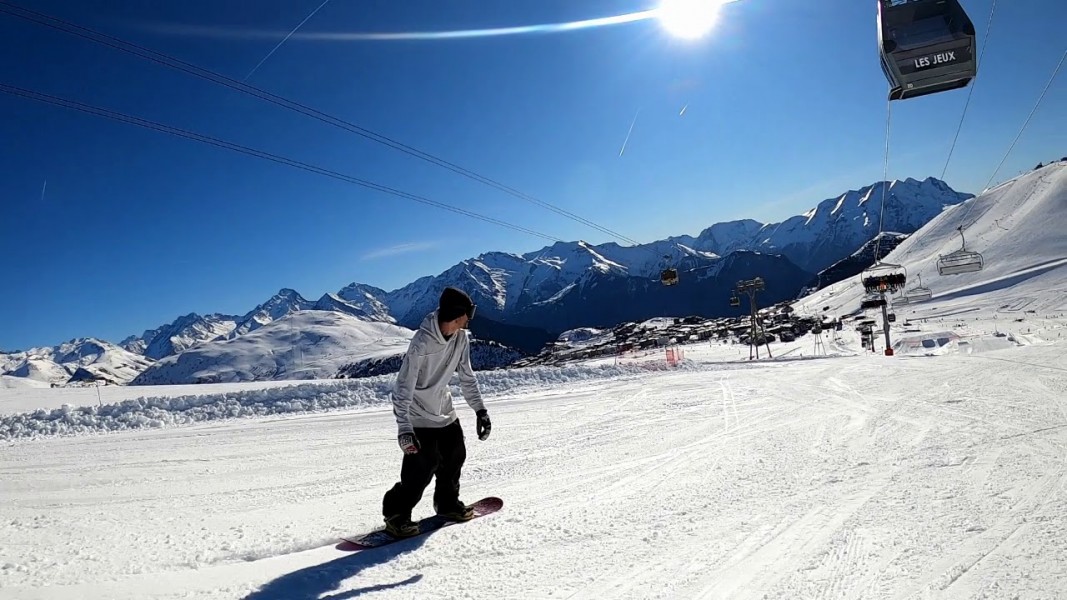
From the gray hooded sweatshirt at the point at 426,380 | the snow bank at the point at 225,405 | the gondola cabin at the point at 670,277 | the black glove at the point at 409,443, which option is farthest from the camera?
the gondola cabin at the point at 670,277

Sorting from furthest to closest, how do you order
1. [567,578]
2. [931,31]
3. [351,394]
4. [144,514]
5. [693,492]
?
1. [351,394]
2. [931,31]
3. [144,514]
4. [693,492]
5. [567,578]

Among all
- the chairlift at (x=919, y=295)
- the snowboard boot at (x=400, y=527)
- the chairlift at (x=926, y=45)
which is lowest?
the snowboard boot at (x=400, y=527)

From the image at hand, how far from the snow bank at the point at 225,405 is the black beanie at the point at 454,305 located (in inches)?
532

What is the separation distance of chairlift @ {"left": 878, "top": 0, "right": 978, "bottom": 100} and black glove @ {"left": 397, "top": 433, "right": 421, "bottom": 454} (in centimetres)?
1208

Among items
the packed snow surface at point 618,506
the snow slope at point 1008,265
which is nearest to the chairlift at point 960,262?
the packed snow surface at point 618,506

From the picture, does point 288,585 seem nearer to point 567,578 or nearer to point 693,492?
point 567,578

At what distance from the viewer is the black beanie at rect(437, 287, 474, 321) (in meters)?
4.18

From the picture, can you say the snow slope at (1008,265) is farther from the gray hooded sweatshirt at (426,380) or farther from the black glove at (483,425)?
the gray hooded sweatshirt at (426,380)

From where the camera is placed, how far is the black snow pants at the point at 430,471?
158 inches

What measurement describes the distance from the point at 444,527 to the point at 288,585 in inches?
48.2

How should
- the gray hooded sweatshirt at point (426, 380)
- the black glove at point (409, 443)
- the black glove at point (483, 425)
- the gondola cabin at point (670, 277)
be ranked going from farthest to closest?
the gondola cabin at point (670, 277)
the black glove at point (483, 425)
the gray hooded sweatshirt at point (426, 380)
the black glove at point (409, 443)

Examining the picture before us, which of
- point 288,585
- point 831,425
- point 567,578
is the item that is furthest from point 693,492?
point 831,425

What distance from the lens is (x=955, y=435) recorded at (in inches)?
231

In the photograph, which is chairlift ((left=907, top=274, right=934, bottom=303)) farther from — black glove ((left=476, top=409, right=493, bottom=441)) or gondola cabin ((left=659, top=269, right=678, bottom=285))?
black glove ((left=476, top=409, right=493, bottom=441))
